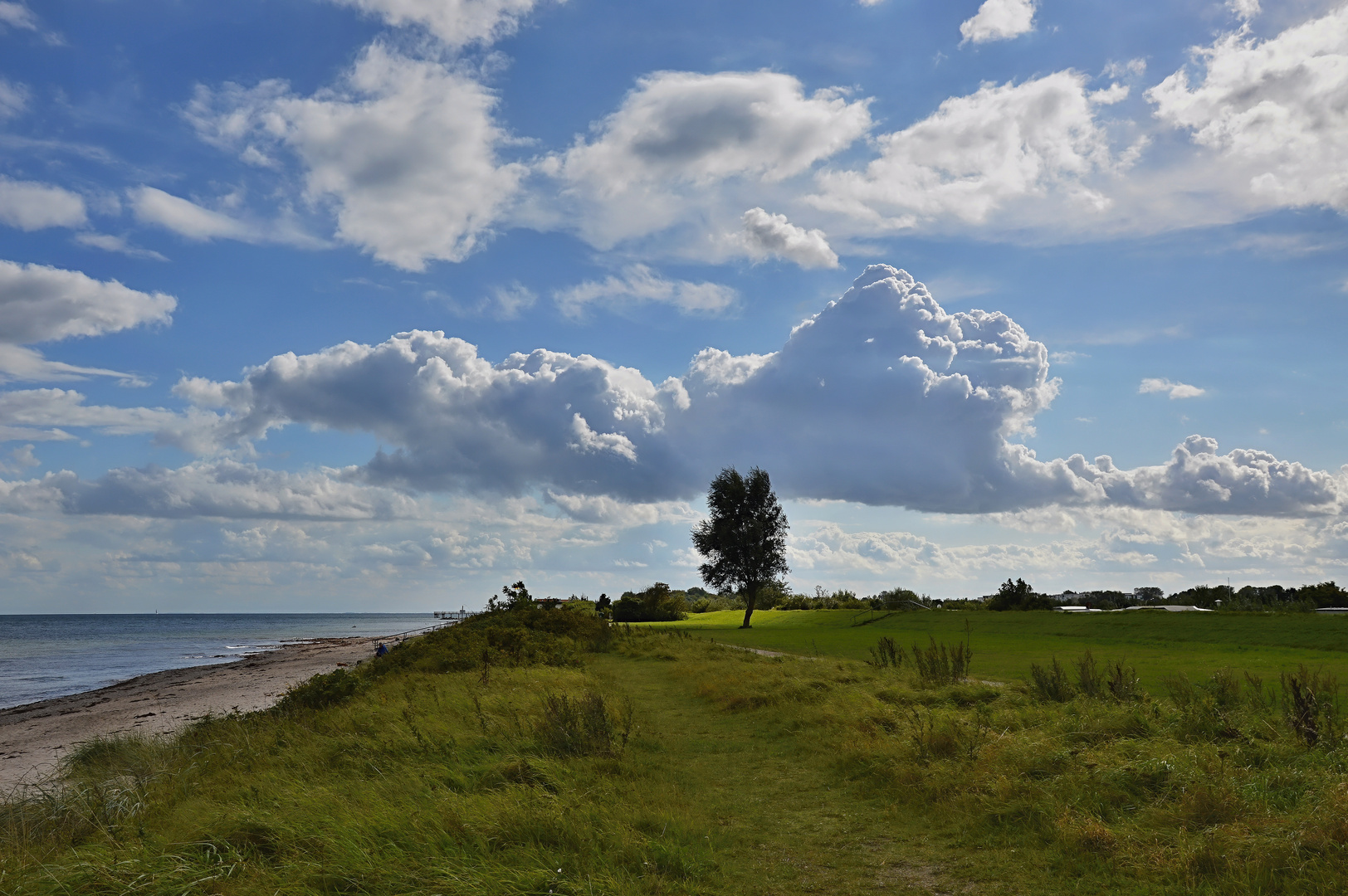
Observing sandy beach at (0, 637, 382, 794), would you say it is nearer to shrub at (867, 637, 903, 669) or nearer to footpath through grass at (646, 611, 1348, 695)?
shrub at (867, 637, 903, 669)

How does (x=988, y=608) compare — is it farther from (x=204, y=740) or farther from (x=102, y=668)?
(x=102, y=668)

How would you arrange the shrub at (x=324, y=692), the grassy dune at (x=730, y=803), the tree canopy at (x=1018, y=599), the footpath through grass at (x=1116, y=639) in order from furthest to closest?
the tree canopy at (x=1018, y=599)
the footpath through grass at (x=1116, y=639)
the shrub at (x=324, y=692)
the grassy dune at (x=730, y=803)

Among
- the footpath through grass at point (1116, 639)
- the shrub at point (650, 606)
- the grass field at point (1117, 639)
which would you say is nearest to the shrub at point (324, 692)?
the footpath through grass at point (1116, 639)

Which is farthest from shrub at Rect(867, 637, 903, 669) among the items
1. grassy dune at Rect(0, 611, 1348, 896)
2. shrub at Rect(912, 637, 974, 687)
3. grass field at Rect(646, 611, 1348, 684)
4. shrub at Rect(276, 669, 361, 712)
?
shrub at Rect(276, 669, 361, 712)

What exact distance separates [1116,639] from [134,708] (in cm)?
3825

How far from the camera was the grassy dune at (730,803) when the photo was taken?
21.6 feet

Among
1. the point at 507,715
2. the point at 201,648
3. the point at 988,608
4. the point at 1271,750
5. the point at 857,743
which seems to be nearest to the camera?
the point at 1271,750

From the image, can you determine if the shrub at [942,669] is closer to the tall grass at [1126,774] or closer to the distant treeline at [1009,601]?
the tall grass at [1126,774]

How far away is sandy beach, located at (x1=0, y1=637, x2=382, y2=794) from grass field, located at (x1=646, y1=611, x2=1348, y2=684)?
21041 millimetres

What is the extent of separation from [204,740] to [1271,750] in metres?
16.9

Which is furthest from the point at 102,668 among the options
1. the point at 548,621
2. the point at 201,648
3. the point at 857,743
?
the point at 857,743

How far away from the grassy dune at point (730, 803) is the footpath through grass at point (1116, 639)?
7.04 meters

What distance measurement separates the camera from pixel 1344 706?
42.1 ft

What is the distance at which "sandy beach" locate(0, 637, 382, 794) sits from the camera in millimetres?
21578
